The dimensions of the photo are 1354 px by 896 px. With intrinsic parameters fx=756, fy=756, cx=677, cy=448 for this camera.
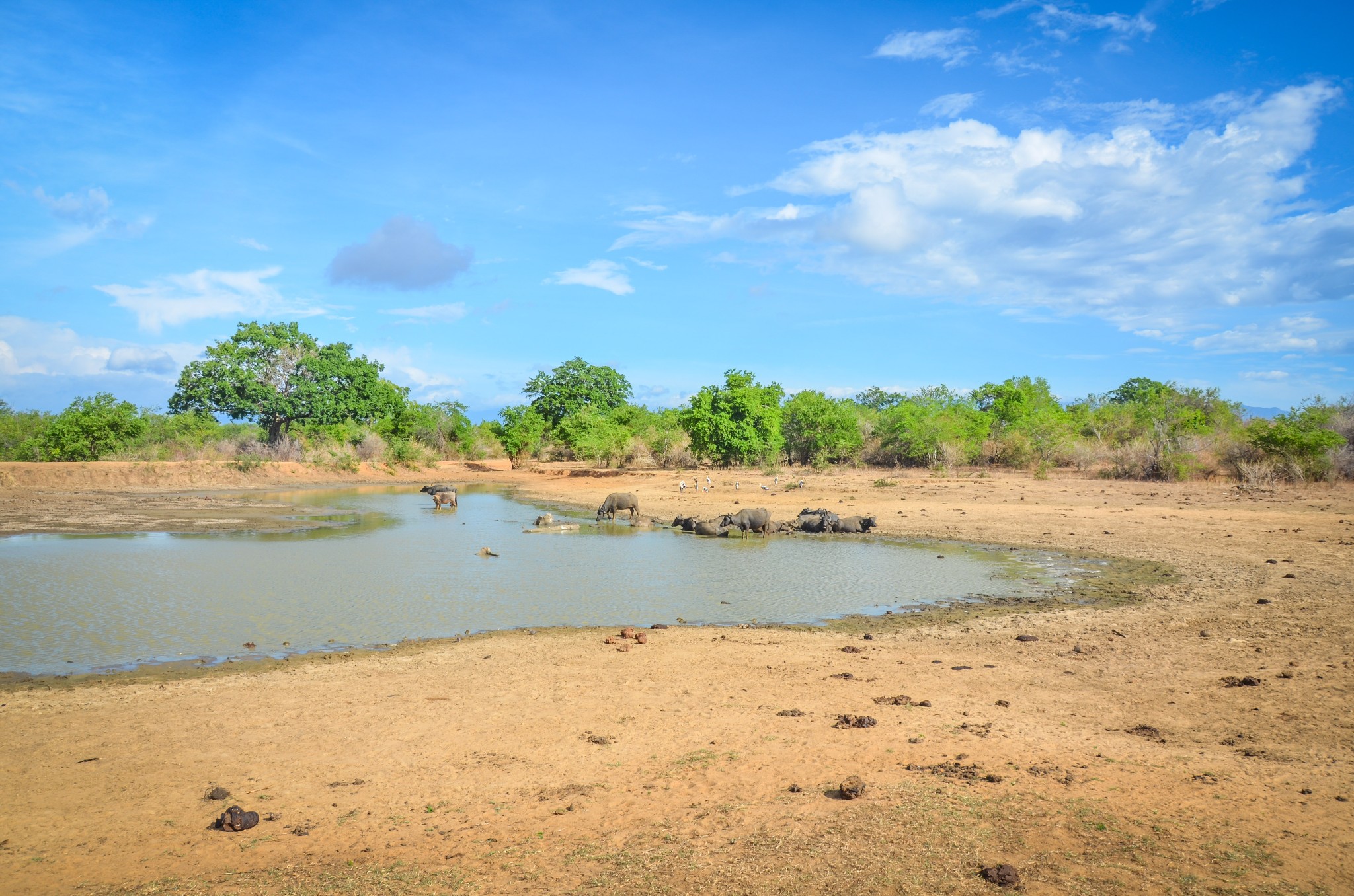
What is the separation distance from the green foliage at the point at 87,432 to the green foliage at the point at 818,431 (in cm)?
→ 3470

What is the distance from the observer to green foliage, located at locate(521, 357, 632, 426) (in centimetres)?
5966

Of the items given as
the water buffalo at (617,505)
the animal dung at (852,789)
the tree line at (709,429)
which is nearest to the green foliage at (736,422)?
the tree line at (709,429)

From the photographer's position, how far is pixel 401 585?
14.1 meters

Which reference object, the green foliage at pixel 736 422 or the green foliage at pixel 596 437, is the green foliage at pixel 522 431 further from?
the green foliage at pixel 736 422

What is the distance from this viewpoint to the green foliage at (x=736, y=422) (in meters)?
40.0

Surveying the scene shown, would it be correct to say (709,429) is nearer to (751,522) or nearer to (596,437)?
(596,437)

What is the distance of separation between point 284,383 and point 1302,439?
55394 mm

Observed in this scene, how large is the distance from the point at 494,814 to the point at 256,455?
44.0 meters

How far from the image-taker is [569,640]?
10.3 meters

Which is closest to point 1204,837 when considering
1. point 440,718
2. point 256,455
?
point 440,718

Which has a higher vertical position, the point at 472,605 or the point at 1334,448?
the point at 1334,448

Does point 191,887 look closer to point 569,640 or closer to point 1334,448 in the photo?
point 569,640

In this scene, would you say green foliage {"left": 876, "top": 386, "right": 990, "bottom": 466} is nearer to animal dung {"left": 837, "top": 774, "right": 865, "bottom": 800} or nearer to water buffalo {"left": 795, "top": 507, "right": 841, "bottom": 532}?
water buffalo {"left": 795, "top": 507, "right": 841, "bottom": 532}

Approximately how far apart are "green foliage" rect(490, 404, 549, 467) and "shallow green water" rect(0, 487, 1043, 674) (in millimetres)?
35264
